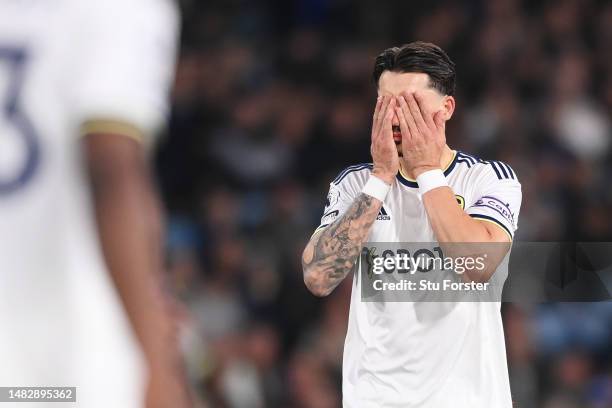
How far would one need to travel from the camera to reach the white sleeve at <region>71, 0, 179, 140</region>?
132 centimetres

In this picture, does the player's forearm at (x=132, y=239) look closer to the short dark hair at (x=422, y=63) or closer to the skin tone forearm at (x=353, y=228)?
the skin tone forearm at (x=353, y=228)

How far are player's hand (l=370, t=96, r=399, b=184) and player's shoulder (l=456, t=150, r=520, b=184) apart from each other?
24cm

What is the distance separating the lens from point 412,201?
319cm

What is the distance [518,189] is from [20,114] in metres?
2.11

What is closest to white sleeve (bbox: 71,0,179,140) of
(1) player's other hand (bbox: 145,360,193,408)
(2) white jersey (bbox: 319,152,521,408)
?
(1) player's other hand (bbox: 145,360,193,408)

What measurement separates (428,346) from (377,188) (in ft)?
1.63

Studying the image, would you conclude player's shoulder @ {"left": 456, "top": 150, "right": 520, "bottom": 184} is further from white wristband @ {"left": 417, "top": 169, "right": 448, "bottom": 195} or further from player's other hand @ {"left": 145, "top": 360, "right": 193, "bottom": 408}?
player's other hand @ {"left": 145, "top": 360, "right": 193, "bottom": 408}

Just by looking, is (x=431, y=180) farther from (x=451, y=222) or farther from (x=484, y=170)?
(x=484, y=170)

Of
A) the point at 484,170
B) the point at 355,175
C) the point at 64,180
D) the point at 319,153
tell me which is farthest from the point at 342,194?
the point at 319,153

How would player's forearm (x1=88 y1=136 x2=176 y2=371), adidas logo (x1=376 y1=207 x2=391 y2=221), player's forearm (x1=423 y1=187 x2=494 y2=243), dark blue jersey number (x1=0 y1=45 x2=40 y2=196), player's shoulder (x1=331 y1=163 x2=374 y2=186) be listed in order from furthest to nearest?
player's shoulder (x1=331 y1=163 x2=374 y2=186) < adidas logo (x1=376 y1=207 x2=391 y2=221) < player's forearm (x1=423 y1=187 x2=494 y2=243) < dark blue jersey number (x1=0 y1=45 x2=40 y2=196) < player's forearm (x1=88 y1=136 x2=176 y2=371)

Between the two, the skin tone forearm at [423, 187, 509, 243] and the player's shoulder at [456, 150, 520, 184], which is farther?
the player's shoulder at [456, 150, 520, 184]

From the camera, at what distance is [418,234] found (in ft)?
10.4

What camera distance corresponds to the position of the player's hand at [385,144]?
122 inches

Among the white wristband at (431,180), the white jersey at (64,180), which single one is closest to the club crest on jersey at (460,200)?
the white wristband at (431,180)
